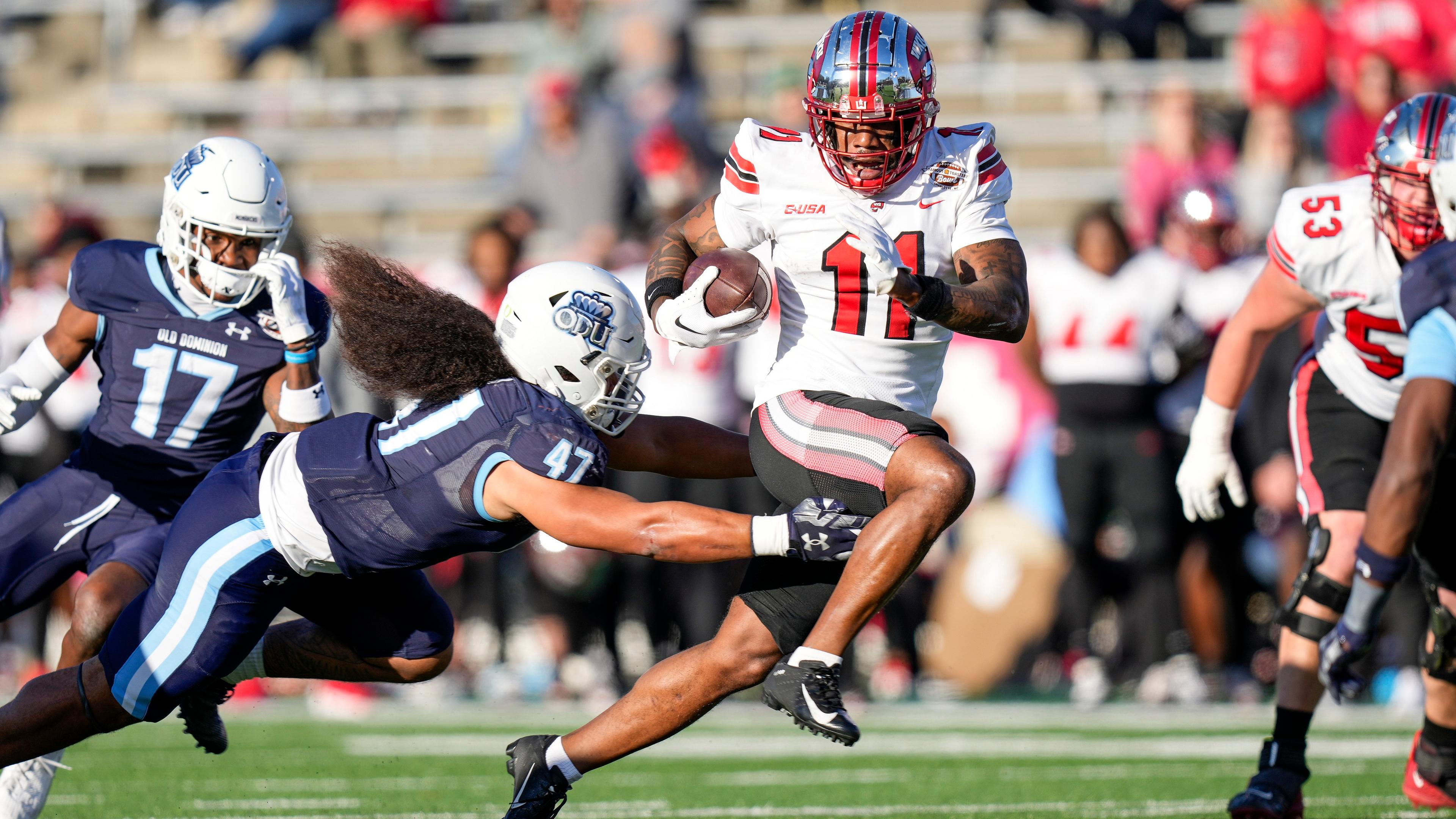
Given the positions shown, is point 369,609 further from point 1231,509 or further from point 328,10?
point 328,10

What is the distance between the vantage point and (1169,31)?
11109mm

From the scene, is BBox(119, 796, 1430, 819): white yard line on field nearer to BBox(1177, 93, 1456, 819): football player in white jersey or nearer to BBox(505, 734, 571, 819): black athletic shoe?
BBox(1177, 93, 1456, 819): football player in white jersey

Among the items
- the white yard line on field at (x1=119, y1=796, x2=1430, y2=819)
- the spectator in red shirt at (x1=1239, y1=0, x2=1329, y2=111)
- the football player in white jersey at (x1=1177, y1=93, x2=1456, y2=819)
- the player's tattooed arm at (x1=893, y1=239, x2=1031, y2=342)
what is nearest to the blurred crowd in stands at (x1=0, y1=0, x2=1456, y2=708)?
the spectator in red shirt at (x1=1239, y1=0, x2=1329, y2=111)

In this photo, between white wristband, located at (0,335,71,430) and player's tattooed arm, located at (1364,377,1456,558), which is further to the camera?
white wristband, located at (0,335,71,430)

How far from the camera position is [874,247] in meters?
3.75

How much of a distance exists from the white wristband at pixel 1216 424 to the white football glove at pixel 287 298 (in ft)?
8.54

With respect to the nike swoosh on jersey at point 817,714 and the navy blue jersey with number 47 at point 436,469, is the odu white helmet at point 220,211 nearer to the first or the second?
the navy blue jersey with number 47 at point 436,469

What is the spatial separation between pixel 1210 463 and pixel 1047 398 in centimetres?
419

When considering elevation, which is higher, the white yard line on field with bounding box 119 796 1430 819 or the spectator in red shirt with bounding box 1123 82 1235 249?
the spectator in red shirt with bounding box 1123 82 1235 249

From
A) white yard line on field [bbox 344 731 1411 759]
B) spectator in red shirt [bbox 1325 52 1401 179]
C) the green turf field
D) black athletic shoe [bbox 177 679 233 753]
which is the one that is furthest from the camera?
spectator in red shirt [bbox 1325 52 1401 179]

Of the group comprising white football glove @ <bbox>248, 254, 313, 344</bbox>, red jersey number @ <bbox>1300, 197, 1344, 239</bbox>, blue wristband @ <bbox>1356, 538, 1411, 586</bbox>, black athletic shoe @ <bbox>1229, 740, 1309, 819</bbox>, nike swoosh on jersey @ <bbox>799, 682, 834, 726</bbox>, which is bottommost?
black athletic shoe @ <bbox>1229, 740, 1309, 819</bbox>

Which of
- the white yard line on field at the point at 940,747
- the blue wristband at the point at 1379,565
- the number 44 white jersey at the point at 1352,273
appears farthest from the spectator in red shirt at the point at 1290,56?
the blue wristband at the point at 1379,565

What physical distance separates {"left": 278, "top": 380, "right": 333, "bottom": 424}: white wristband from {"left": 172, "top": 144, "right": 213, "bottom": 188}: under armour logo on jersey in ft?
2.20

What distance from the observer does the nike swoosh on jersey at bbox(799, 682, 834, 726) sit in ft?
11.8
